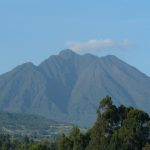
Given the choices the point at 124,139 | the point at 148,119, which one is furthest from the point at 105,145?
the point at 148,119

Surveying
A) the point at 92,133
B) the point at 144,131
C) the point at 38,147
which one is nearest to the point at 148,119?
the point at 144,131

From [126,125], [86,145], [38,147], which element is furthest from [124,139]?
[38,147]

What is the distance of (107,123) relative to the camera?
3147 inches

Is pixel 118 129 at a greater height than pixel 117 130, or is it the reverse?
pixel 118 129

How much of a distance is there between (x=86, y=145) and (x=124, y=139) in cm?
732

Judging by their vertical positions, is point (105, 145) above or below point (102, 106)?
below

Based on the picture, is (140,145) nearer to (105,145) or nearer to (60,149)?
(105,145)

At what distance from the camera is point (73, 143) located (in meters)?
85.3

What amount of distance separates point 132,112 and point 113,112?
7.53 ft

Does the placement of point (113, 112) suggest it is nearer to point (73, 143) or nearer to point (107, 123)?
point (107, 123)

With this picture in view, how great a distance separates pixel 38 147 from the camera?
86.7 metres

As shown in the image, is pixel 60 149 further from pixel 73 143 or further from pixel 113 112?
pixel 113 112

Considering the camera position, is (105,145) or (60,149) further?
(60,149)

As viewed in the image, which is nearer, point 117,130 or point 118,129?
point 117,130
